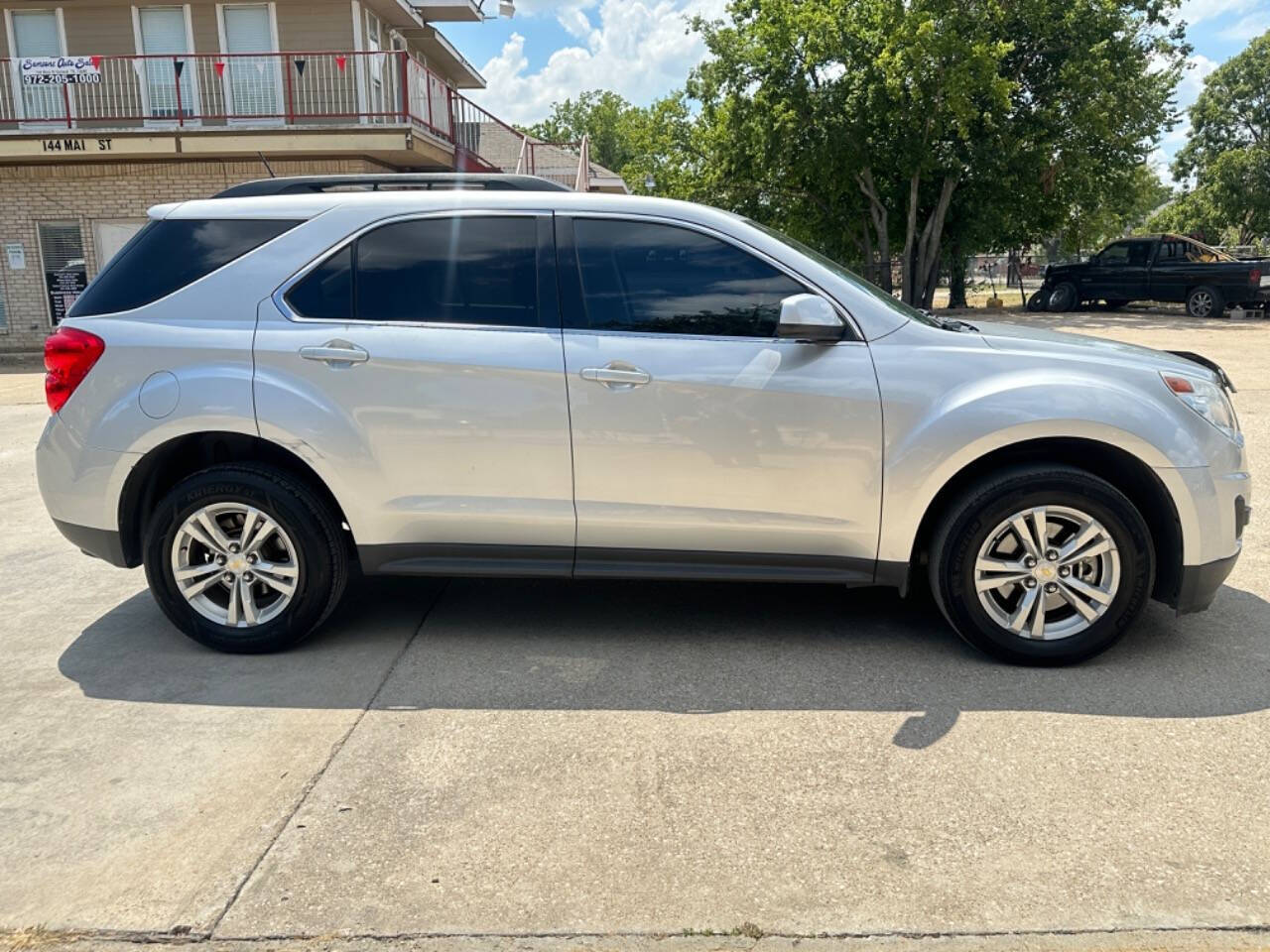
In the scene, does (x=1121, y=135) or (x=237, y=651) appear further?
(x=1121, y=135)

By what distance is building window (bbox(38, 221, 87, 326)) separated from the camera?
1962cm

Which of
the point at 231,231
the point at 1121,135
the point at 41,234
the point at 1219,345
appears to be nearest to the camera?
the point at 231,231

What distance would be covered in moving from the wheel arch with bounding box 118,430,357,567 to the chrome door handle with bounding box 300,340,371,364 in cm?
41

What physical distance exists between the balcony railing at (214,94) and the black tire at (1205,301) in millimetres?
16686

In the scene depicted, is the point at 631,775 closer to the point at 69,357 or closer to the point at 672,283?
the point at 672,283

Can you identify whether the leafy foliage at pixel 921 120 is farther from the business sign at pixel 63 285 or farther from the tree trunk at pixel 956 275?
the business sign at pixel 63 285

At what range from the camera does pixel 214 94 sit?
1836cm

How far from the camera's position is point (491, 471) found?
410 centimetres

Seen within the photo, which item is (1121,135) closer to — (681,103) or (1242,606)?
(681,103)

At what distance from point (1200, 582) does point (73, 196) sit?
20.7 meters

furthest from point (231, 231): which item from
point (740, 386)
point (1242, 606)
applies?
point (1242, 606)

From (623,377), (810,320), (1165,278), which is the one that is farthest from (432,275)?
(1165,278)

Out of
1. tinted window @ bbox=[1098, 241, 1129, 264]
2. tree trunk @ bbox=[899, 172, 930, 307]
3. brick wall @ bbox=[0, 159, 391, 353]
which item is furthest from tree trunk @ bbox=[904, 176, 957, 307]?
brick wall @ bbox=[0, 159, 391, 353]

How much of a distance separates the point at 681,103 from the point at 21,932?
29.5m
